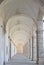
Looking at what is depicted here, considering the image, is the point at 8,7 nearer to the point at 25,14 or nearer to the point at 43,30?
the point at 25,14

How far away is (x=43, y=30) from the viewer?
16.0 meters

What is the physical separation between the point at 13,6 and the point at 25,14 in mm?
1300

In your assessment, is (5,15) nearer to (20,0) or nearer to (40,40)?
(20,0)

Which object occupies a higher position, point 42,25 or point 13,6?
point 13,6

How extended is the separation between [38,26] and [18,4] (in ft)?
7.00

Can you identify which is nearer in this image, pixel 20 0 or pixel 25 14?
pixel 20 0

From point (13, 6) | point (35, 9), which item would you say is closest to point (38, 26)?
point (35, 9)

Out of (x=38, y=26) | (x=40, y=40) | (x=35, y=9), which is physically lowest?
(x=40, y=40)

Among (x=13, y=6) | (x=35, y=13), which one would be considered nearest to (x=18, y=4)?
(x=13, y=6)

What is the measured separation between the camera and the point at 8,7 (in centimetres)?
1566

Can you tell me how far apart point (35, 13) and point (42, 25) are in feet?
3.46

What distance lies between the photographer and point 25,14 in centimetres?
1681

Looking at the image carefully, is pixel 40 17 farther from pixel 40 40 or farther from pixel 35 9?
pixel 40 40

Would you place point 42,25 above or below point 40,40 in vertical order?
above
